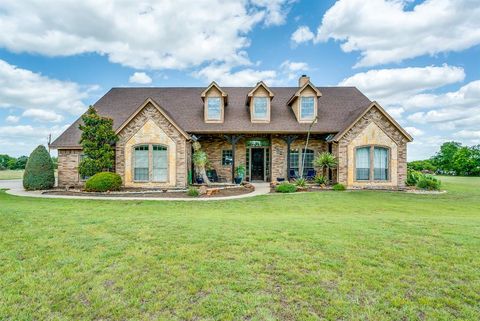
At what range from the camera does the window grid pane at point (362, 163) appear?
662 inches

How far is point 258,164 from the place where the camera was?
66.2 ft

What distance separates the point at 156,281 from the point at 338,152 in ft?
49.6

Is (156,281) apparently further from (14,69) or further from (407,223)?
(14,69)

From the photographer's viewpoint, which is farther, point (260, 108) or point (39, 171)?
point (260, 108)

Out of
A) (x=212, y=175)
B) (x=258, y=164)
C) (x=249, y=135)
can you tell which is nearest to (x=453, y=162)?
(x=258, y=164)

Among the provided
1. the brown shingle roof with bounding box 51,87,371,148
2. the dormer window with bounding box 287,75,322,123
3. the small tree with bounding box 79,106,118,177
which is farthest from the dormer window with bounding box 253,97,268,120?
the small tree with bounding box 79,106,118,177

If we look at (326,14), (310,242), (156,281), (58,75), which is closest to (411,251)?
(310,242)

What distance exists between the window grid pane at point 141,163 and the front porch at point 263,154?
4228mm

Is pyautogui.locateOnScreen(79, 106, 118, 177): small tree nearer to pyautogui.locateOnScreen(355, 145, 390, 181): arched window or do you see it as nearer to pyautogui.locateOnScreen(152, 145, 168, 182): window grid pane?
pyautogui.locateOnScreen(152, 145, 168, 182): window grid pane

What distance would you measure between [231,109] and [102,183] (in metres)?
10.5

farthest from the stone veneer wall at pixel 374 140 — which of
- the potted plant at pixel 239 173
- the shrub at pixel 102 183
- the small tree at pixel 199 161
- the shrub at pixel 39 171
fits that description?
the shrub at pixel 39 171

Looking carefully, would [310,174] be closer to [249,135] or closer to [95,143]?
[249,135]

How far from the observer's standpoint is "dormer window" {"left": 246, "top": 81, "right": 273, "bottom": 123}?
1917 centimetres

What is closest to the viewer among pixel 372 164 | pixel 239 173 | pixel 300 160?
pixel 372 164
